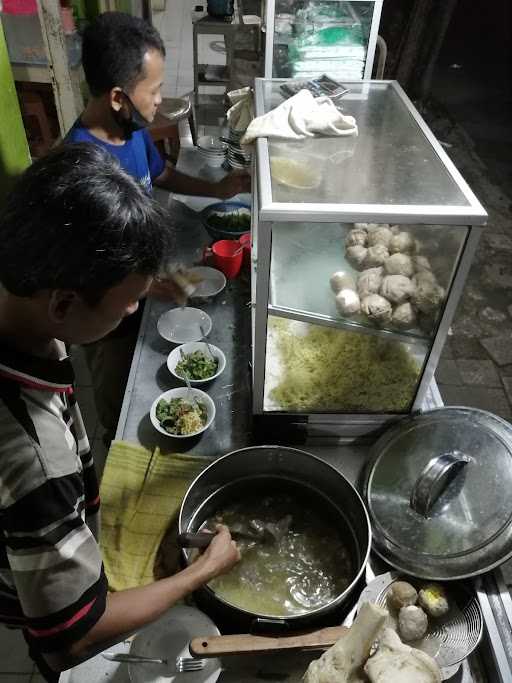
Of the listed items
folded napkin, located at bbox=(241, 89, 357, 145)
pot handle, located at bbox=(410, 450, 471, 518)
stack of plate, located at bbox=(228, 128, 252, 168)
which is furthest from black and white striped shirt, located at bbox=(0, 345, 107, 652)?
stack of plate, located at bbox=(228, 128, 252, 168)

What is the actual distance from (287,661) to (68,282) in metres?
1.13

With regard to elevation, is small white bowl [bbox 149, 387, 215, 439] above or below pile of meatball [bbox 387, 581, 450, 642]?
below

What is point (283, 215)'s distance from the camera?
1.46 m

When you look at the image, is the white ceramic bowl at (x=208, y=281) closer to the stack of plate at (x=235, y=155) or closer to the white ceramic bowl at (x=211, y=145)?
the stack of plate at (x=235, y=155)

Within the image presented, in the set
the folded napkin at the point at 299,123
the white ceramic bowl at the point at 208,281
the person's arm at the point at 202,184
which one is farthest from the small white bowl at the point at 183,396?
the person's arm at the point at 202,184

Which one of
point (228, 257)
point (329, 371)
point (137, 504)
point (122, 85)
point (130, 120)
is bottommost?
point (137, 504)

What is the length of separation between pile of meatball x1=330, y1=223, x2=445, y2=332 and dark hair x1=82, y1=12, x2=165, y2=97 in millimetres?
1194

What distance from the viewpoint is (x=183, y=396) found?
6.89 feet

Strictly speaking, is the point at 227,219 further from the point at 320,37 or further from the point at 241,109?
the point at 320,37

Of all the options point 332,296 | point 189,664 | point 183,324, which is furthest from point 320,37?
point 189,664

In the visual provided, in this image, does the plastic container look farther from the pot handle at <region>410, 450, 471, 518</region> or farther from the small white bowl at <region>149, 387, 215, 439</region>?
the pot handle at <region>410, 450, 471, 518</region>

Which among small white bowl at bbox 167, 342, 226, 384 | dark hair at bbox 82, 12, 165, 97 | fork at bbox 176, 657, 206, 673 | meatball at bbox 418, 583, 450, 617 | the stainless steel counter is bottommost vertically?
the stainless steel counter

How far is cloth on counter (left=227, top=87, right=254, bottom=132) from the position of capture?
240 cm

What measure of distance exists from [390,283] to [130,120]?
1.38 meters
